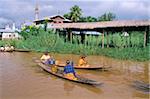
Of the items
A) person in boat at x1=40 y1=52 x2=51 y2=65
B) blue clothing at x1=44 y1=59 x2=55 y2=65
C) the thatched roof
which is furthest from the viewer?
the thatched roof

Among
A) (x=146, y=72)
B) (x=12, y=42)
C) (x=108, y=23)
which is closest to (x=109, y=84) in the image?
(x=146, y=72)

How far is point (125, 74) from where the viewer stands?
14047 mm

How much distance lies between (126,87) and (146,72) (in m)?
4.01

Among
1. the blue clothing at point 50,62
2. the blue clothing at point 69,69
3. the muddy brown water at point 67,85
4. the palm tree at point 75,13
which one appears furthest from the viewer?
the palm tree at point 75,13

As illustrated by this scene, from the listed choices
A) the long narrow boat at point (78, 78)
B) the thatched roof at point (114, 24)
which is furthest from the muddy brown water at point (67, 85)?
the thatched roof at point (114, 24)

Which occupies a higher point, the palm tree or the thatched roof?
the palm tree

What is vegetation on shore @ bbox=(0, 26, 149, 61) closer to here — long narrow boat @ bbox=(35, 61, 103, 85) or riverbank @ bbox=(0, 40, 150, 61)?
riverbank @ bbox=(0, 40, 150, 61)

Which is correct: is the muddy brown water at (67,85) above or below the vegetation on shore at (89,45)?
below

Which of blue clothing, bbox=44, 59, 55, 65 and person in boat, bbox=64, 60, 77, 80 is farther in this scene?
blue clothing, bbox=44, 59, 55, 65

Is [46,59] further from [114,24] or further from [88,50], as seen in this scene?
[114,24]

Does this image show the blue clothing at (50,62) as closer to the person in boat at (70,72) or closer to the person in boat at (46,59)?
the person in boat at (46,59)

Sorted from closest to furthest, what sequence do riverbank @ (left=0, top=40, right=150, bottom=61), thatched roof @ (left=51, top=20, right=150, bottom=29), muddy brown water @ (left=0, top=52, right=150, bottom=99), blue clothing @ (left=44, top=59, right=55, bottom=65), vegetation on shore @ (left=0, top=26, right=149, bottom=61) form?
muddy brown water @ (left=0, top=52, right=150, bottom=99), blue clothing @ (left=44, top=59, right=55, bottom=65), riverbank @ (left=0, top=40, right=150, bottom=61), vegetation on shore @ (left=0, top=26, right=149, bottom=61), thatched roof @ (left=51, top=20, right=150, bottom=29)

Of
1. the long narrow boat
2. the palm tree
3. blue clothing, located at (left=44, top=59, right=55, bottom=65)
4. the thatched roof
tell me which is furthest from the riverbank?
the palm tree

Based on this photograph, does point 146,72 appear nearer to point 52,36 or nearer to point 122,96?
point 122,96
